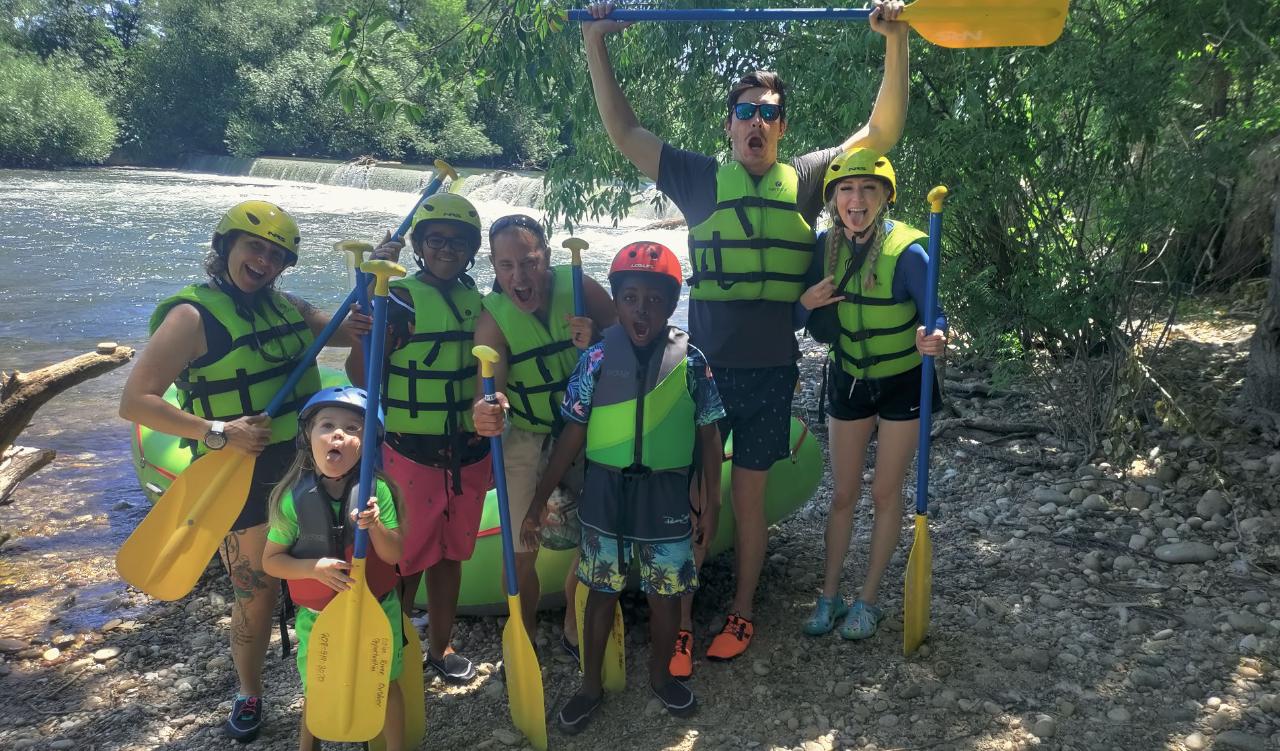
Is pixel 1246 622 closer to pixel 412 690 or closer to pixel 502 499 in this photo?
pixel 502 499

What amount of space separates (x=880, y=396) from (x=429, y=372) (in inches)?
56.0

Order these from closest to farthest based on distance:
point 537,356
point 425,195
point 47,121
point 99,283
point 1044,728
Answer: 1. point 1044,728
2. point 537,356
3. point 425,195
4. point 99,283
5. point 47,121

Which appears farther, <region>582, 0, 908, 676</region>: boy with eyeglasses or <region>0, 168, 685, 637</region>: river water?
<region>0, 168, 685, 637</region>: river water

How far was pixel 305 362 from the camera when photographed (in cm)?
274

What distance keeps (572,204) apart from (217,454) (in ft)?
11.0

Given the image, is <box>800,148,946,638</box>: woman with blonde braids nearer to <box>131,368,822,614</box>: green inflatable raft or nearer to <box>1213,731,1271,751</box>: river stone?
<box>131,368,822,614</box>: green inflatable raft

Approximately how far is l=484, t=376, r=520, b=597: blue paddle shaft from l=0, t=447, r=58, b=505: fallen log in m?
2.88

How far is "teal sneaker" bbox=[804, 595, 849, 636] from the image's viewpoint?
312 cm

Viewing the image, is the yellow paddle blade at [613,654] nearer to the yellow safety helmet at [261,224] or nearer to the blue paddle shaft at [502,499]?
the blue paddle shaft at [502,499]

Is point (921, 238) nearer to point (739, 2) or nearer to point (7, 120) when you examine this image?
point (739, 2)

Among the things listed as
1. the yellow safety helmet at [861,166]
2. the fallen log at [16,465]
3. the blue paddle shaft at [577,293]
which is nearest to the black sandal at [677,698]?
the blue paddle shaft at [577,293]

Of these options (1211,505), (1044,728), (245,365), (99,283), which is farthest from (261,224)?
(99,283)

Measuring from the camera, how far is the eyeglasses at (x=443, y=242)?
2.80 meters

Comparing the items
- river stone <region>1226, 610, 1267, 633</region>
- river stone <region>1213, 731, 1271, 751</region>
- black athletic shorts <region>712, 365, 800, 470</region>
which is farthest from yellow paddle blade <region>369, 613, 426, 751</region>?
river stone <region>1226, 610, 1267, 633</region>
